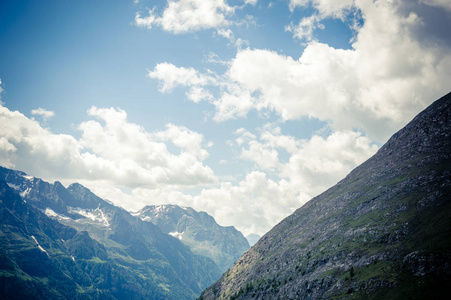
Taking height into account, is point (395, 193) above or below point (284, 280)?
above

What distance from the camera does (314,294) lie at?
130 meters

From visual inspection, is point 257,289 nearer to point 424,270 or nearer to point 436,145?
point 424,270

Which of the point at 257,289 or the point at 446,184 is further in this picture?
the point at 257,289

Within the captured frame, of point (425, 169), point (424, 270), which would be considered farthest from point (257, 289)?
point (425, 169)

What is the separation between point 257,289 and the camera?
19012 centimetres

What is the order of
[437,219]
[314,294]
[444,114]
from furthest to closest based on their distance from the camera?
[444,114], [314,294], [437,219]

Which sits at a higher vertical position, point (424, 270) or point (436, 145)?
point (436, 145)

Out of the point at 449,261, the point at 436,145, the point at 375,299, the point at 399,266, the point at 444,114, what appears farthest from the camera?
the point at 444,114

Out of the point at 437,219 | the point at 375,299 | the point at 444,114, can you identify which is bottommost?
the point at 375,299

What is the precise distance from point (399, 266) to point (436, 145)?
11634cm

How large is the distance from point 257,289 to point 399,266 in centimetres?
11281

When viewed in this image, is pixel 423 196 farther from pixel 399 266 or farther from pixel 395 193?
pixel 399 266

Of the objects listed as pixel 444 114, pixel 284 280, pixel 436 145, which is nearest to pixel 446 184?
pixel 436 145

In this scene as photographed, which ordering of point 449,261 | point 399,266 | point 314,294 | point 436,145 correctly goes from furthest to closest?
point 436,145 < point 314,294 < point 399,266 < point 449,261
